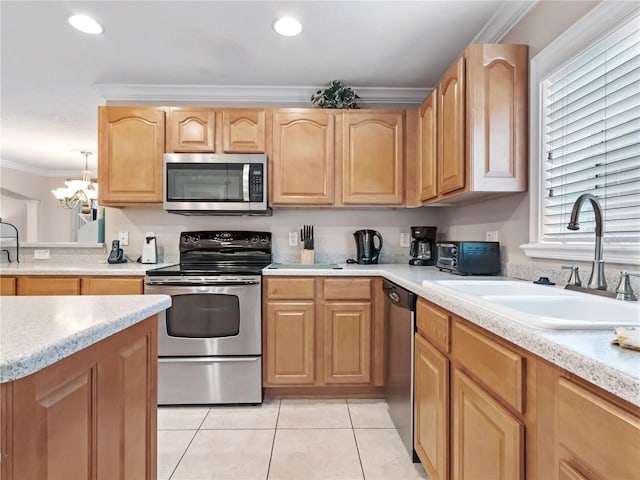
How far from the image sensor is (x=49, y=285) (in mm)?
2268

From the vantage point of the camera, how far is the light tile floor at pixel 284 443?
1629 mm

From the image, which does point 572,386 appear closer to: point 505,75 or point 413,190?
point 505,75

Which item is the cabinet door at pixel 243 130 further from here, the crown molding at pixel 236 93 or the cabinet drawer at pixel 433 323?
the cabinet drawer at pixel 433 323

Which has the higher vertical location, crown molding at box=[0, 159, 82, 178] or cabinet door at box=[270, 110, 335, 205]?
crown molding at box=[0, 159, 82, 178]

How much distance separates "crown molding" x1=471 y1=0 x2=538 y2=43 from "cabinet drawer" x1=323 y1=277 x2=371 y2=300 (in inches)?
66.4

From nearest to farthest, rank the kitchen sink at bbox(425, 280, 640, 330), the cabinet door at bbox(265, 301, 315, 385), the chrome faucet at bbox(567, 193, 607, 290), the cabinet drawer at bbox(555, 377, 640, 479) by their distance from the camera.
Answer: the cabinet drawer at bbox(555, 377, 640, 479) < the kitchen sink at bbox(425, 280, 640, 330) < the chrome faucet at bbox(567, 193, 607, 290) < the cabinet door at bbox(265, 301, 315, 385)

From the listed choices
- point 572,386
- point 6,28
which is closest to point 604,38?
point 572,386

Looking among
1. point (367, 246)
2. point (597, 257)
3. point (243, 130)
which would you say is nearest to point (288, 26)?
point (243, 130)

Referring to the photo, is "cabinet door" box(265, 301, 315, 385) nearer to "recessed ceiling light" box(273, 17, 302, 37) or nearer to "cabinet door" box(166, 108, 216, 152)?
"cabinet door" box(166, 108, 216, 152)

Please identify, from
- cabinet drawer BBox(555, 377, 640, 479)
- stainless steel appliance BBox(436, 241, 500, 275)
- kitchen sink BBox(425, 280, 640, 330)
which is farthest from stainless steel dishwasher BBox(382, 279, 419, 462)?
cabinet drawer BBox(555, 377, 640, 479)

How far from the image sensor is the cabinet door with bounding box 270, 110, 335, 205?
2611 millimetres

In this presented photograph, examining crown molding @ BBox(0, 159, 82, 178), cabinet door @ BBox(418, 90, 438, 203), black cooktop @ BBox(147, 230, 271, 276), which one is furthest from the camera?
crown molding @ BBox(0, 159, 82, 178)

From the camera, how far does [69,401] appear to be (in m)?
0.69

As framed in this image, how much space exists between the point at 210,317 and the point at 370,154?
167 cm
